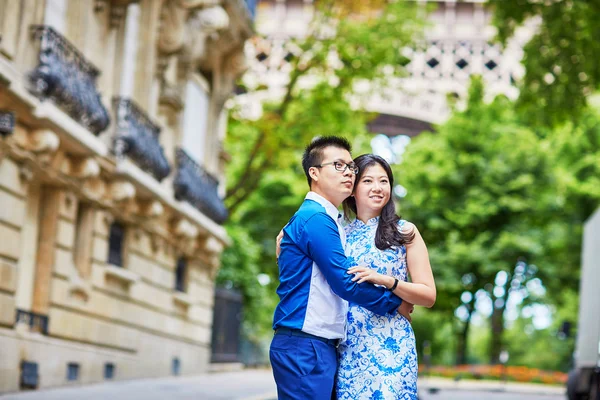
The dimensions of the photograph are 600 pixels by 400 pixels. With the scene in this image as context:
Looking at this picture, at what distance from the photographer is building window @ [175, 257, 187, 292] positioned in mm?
22500

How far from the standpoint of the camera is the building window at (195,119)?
22.3 metres

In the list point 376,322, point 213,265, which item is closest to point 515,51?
point 213,265

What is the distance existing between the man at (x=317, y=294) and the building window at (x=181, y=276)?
59.1 ft

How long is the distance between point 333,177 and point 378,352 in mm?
787

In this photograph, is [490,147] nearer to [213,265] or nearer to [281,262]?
[213,265]

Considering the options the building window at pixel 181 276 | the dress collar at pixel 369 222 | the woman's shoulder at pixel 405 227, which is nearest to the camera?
the woman's shoulder at pixel 405 227


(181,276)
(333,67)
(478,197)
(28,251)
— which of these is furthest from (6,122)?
(478,197)

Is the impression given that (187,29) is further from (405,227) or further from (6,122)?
(405,227)

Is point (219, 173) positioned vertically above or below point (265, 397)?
above

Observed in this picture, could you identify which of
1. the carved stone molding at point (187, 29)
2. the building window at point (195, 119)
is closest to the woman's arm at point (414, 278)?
the carved stone molding at point (187, 29)

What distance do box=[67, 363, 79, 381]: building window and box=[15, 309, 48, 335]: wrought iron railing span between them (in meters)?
0.98

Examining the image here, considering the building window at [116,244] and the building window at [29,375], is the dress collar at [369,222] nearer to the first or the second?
the building window at [29,375]

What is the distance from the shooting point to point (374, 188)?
467 cm

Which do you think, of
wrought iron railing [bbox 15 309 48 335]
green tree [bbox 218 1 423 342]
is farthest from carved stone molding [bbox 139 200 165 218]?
green tree [bbox 218 1 423 342]
